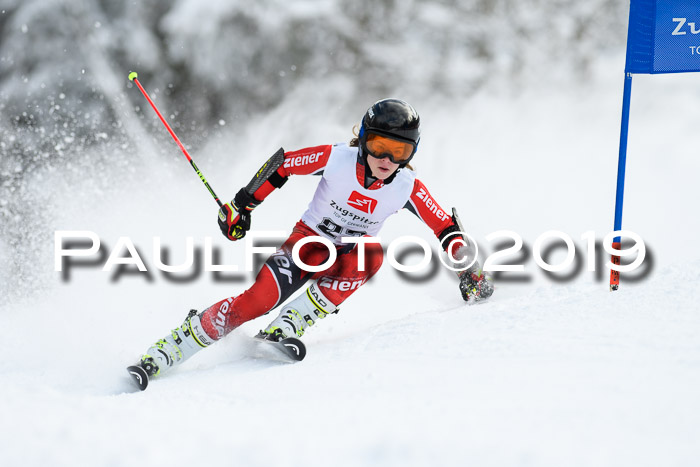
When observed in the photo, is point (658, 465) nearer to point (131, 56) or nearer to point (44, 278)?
point (44, 278)

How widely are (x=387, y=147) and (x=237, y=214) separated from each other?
884mm

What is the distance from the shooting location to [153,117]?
12086mm

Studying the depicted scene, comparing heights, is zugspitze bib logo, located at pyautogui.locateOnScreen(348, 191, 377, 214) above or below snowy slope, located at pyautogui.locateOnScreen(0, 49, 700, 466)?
above

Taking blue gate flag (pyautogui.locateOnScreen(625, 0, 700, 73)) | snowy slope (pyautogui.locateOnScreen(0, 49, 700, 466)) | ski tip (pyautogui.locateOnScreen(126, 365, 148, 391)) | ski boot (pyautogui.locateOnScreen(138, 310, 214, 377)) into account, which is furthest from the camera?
blue gate flag (pyautogui.locateOnScreen(625, 0, 700, 73))

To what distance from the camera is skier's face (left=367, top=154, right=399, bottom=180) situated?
3.16 m

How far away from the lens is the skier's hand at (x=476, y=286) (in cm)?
355

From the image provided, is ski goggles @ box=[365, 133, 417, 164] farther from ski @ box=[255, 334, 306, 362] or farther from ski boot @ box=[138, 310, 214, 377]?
ski boot @ box=[138, 310, 214, 377]

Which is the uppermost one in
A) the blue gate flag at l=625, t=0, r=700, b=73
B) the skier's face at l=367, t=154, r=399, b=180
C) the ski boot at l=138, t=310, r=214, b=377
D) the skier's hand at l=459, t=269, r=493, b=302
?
the blue gate flag at l=625, t=0, r=700, b=73

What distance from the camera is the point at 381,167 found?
125 inches

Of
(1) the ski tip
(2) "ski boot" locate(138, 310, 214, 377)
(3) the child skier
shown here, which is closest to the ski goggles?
(3) the child skier

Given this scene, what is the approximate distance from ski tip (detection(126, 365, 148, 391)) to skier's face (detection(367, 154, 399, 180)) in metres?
1.43

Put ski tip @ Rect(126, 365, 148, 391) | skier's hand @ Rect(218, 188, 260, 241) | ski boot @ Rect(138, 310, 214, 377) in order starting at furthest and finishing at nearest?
skier's hand @ Rect(218, 188, 260, 241) → ski boot @ Rect(138, 310, 214, 377) → ski tip @ Rect(126, 365, 148, 391)

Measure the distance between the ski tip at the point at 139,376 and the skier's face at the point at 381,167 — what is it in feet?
4.68

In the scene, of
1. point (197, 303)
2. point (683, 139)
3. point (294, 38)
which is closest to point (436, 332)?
point (197, 303)
